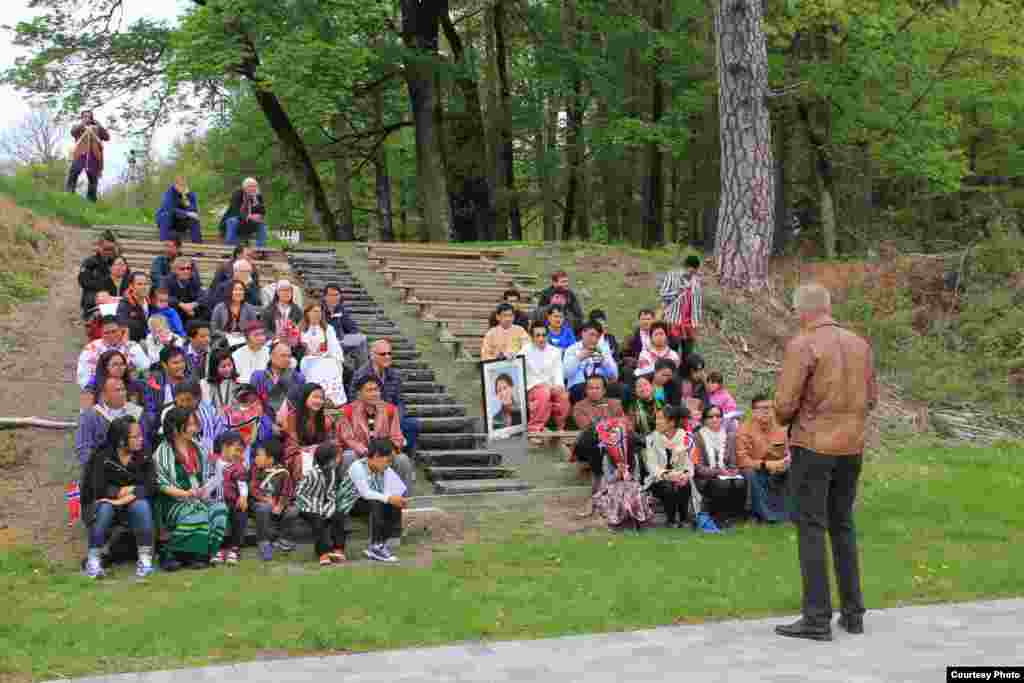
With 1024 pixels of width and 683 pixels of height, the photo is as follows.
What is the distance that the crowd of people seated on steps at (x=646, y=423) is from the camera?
34.6 feet

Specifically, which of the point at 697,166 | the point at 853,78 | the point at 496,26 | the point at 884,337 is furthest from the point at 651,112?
the point at 884,337

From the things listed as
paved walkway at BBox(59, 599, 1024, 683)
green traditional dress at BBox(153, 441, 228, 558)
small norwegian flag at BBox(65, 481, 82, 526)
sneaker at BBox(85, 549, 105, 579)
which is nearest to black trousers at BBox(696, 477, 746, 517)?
paved walkway at BBox(59, 599, 1024, 683)

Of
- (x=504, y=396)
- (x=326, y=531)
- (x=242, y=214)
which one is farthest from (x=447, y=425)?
(x=242, y=214)

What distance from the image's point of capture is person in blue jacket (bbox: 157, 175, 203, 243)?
18797mm

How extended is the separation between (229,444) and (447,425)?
3.76 meters

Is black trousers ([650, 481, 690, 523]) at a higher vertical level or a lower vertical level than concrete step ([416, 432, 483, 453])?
lower

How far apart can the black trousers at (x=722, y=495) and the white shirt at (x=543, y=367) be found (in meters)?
2.80

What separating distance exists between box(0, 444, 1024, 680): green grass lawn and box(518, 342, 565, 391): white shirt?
264 centimetres

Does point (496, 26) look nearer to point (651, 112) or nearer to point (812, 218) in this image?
point (651, 112)

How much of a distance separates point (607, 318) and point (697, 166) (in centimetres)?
1496

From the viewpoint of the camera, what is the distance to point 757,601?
7.90 metres

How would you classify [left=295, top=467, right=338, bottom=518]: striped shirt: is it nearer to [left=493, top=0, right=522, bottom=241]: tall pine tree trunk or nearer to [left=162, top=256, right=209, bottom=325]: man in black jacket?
[left=162, top=256, right=209, bottom=325]: man in black jacket

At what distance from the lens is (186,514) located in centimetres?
895

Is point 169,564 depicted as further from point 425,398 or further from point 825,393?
point 425,398
